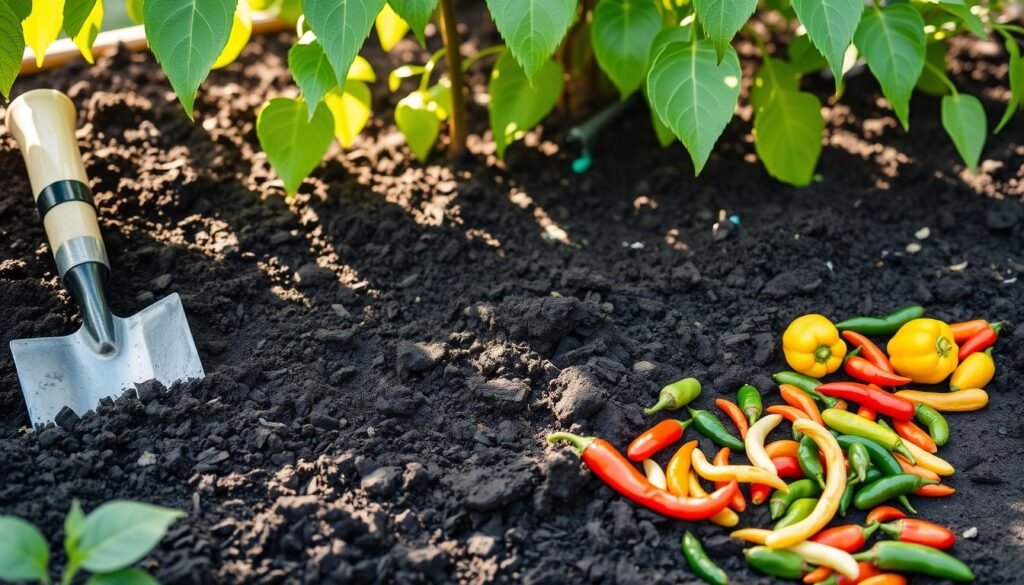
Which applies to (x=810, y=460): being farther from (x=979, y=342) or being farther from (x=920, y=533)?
(x=979, y=342)

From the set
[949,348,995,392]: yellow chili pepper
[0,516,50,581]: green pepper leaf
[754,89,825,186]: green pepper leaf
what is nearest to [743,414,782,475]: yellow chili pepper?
[949,348,995,392]: yellow chili pepper

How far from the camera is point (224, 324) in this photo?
2988 mm

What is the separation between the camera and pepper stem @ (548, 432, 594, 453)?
8.27 ft

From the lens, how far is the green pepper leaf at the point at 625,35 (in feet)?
10.3

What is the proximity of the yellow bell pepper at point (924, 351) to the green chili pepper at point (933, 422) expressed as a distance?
4.3 inches

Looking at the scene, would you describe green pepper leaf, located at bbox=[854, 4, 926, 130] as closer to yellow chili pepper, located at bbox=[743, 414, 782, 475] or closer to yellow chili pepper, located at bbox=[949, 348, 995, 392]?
yellow chili pepper, located at bbox=[949, 348, 995, 392]

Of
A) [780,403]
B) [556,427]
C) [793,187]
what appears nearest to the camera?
[556,427]

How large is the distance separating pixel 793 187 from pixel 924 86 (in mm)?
626

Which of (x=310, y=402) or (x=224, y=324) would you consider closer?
(x=310, y=402)

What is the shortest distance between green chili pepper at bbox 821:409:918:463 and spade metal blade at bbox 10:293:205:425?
1717mm

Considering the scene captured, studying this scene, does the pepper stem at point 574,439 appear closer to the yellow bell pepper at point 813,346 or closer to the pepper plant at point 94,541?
the yellow bell pepper at point 813,346

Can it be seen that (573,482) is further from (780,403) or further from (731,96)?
(731,96)

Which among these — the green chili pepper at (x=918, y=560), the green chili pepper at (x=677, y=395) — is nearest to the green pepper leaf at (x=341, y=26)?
the green chili pepper at (x=677, y=395)

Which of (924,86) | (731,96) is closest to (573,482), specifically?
(731,96)
